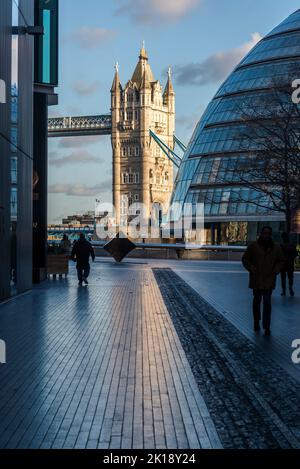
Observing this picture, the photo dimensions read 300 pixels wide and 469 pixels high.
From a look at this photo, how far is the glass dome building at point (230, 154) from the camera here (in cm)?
7081

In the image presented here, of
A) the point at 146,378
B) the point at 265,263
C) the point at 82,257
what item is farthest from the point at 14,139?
the point at 146,378

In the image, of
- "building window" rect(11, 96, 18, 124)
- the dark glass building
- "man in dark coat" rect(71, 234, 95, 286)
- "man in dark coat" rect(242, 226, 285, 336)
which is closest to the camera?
"man in dark coat" rect(242, 226, 285, 336)

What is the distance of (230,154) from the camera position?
70375mm

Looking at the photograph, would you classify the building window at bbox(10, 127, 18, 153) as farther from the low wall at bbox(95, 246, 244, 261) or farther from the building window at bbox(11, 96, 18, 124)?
the low wall at bbox(95, 246, 244, 261)

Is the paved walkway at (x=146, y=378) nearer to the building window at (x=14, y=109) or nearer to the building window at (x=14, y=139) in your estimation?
the building window at (x=14, y=139)

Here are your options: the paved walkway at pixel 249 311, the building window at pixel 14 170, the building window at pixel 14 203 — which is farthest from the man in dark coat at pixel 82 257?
the building window at pixel 14 170

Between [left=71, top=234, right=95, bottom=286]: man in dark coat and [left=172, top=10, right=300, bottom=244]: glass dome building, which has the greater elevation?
[left=172, top=10, right=300, bottom=244]: glass dome building

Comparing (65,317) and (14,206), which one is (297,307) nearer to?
(65,317)

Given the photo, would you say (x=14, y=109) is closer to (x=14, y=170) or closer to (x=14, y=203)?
(x=14, y=170)

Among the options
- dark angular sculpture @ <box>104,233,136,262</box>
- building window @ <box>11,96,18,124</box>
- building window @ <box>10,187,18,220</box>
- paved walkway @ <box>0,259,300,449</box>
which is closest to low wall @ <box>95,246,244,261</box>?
dark angular sculpture @ <box>104,233,136,262</box>

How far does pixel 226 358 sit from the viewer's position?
39.7ft

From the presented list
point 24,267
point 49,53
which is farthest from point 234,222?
point 24,267

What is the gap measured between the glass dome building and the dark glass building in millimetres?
38689

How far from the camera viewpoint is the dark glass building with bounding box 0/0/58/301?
22547 mm
